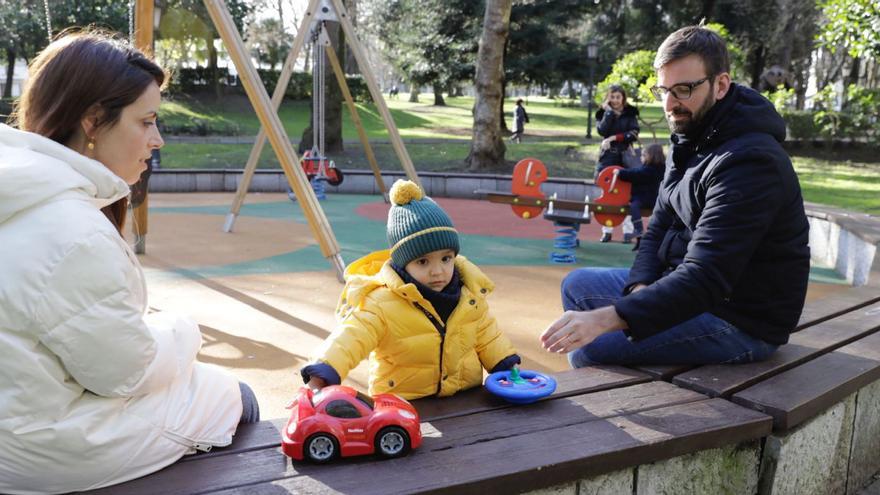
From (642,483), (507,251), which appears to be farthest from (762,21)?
(642,483)

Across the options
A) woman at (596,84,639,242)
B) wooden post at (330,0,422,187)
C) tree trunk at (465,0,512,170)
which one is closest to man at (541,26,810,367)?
wooden post at (330,0,422,187)

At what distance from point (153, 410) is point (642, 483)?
53.3 inches

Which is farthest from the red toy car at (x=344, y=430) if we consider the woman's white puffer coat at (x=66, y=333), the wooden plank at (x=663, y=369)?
the wooden plank at (x=663, y=369)

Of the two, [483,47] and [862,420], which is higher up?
[483,47]

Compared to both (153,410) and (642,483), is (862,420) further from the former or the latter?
(153,410)

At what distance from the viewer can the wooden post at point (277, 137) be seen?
18.9 ft

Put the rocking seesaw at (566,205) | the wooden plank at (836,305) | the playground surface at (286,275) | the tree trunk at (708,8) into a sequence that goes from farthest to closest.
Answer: the tree trunk at (708,8) < the rocking seesaw at (566,205) < the playground surface at (286,275) < the wooden plank at (836,305)

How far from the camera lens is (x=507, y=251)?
8008 mm

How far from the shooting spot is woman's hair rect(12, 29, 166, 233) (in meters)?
1.81

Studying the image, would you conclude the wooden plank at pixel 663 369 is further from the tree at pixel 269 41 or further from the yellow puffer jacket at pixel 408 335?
the tree at pixel 269 41

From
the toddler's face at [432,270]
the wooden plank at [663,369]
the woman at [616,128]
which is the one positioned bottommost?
the wooden plank at [663,369]

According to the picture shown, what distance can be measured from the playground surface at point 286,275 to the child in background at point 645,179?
0.52 m

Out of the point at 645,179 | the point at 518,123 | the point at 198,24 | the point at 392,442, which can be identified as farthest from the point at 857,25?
the point at 198,24

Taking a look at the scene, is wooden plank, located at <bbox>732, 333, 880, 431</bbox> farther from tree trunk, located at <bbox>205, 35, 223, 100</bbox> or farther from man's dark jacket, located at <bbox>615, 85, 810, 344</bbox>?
tree trunk, located at <bbox>205, 35, 223, 100</bbox>
